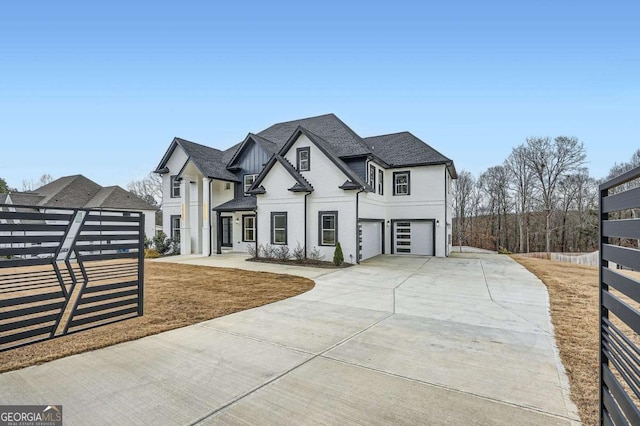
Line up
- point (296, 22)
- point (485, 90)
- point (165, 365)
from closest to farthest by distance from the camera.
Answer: point (165, 365) → point (296, 22) → point (485, 90)

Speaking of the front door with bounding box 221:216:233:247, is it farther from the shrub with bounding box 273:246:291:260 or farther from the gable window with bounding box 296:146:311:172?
the gable window with bounding box 296:146:311:172

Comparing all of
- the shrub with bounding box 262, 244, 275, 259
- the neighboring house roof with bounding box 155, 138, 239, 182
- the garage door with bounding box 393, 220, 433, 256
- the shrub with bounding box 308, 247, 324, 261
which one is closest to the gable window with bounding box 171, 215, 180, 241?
the neighboring house roof with bounding box 155, 138, 239, 182

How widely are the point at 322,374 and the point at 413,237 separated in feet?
52.3

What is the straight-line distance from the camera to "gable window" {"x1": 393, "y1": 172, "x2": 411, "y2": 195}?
59.8 feet

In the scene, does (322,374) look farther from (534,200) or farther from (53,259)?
(534,200)

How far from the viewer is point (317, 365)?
3750mm

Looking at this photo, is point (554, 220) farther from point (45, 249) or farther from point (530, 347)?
point (45, 249)

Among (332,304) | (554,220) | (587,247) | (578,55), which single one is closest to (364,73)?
(578,55)

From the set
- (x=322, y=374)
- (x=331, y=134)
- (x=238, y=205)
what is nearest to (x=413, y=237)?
(x=331, y=134)

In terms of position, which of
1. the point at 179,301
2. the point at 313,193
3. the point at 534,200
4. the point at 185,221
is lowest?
the point at 179,301

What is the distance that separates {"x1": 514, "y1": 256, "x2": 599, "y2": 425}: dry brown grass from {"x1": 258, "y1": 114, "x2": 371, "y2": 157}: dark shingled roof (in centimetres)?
1004

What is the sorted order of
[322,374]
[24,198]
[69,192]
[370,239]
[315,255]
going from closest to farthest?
[322,374] < [315,255] < [370,239] < [24,198] < [69,192]

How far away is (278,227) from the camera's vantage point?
1547cm

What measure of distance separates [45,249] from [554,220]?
39.6 meters
